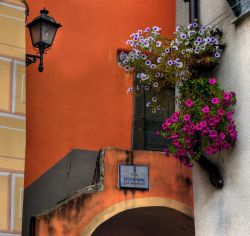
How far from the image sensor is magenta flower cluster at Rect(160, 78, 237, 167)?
7.96m

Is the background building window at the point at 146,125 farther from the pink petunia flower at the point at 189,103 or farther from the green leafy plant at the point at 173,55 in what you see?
the pink petunia flower at the point at 189,103

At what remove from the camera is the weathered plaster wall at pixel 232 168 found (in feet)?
26.0

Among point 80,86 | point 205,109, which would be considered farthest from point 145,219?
point 205,109

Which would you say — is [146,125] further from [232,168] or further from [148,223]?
[232,168]

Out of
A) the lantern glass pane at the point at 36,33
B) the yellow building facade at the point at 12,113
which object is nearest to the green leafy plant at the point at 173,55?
the lantern glass pane at the point at 36,33

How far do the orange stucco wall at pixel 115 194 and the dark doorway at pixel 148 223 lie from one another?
0.89ft

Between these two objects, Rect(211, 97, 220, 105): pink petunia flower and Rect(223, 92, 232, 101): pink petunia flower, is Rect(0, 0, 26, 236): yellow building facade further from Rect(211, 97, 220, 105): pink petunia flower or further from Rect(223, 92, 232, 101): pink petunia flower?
Rect(223, 92, 232, 101): pink petunia flower

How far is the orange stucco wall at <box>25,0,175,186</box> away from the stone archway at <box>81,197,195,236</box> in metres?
1.13

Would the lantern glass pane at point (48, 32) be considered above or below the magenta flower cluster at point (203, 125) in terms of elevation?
above

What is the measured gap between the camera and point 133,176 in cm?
967

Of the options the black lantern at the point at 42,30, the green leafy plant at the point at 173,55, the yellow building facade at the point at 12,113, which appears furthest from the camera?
the black lantern at the point at 42,30

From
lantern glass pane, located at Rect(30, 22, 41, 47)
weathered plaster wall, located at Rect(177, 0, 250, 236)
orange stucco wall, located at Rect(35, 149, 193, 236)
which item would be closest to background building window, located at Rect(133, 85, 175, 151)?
orange stucco wall, located at Rect(35, 149, 193, 236)

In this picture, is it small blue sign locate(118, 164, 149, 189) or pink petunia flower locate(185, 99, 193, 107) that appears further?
small blue sign locate(118, 164, 149, 189)

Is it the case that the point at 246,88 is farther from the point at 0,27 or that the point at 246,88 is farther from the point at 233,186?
the point at 0,27
